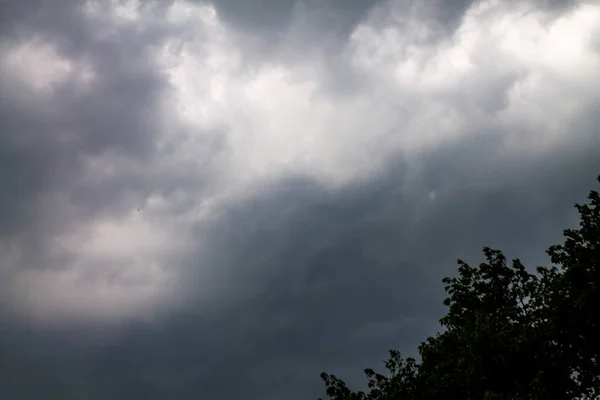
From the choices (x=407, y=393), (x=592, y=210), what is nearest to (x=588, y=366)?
(x=592, y=210)

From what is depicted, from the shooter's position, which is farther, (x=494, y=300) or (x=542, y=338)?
(x=494, y=300)

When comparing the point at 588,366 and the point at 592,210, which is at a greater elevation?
the point at 592,210

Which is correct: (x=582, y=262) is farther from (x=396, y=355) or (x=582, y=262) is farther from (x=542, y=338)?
(x=396, y=355)

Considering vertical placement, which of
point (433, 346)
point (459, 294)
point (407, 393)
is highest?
point (459, 294)

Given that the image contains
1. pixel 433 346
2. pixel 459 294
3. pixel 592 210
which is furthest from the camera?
pixel 459 294

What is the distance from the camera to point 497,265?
37.2 m

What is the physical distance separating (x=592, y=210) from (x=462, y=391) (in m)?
12.3

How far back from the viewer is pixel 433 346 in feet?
115

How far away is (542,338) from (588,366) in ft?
9.23

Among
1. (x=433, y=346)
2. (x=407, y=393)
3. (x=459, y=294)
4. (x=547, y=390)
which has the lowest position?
(x=547, y=390)

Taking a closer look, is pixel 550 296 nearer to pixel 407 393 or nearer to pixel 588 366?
pixel 588 366

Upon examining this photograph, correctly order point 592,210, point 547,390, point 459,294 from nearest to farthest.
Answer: point 547,390 < point 592,210 < point 459,294

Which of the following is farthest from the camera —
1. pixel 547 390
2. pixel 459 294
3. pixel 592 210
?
pixel 459 294

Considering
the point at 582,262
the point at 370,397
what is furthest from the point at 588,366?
the point at 370,397
